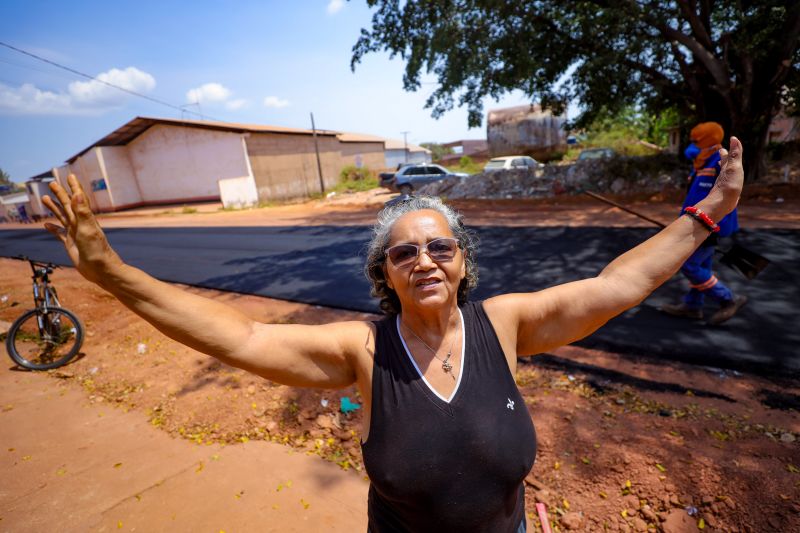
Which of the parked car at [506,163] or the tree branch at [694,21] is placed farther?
the parked car at [506,163]

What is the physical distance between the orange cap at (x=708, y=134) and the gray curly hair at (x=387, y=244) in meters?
3.44

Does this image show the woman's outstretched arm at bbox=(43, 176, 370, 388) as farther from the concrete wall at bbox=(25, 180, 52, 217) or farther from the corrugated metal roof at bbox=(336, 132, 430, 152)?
the concrete wall at bbox=(25, 180, 52, 217)

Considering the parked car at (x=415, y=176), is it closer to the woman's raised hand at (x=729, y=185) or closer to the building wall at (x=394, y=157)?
the woman's raised hand at (x=729, y=185)

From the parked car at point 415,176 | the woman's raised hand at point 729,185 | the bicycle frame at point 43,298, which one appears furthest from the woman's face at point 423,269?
the parked car at point 415,176

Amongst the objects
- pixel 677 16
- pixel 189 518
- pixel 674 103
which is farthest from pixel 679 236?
pixel 674 103

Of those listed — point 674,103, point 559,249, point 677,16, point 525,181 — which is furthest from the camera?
point 525,181

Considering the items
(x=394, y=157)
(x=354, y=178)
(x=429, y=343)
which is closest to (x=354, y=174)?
(x=354, y=178)

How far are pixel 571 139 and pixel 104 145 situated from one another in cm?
4116

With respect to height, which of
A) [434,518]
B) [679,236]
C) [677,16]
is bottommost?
[434,518]

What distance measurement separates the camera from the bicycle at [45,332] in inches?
223

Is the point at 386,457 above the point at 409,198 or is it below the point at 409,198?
below

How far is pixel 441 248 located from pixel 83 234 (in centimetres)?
131

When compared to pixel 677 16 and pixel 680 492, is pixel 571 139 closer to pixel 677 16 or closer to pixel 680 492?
pixel 677 16

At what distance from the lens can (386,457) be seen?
61.5 inches
